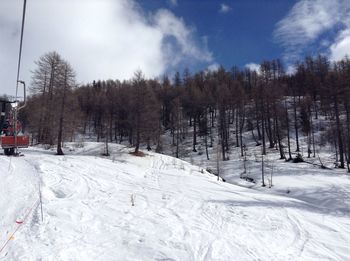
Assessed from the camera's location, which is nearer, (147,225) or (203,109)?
(147,225)

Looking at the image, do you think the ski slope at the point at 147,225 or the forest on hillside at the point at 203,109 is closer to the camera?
the ski slope at the point at 147,225

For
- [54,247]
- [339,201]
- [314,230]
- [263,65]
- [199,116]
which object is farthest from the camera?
[199,116]

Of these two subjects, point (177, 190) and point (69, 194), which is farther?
point (177, 190)

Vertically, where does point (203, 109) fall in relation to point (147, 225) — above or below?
above

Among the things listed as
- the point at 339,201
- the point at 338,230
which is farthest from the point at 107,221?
the point at 339,201

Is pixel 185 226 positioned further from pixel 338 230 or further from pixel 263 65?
pixel 263 65

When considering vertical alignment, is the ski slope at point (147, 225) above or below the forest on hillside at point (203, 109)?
below

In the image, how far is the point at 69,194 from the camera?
9695 millimetres

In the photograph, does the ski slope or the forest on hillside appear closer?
the ski slope

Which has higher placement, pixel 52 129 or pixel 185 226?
pixel 52 129

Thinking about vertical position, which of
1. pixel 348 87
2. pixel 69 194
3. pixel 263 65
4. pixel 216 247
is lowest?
pixel 216 247

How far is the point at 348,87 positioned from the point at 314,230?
2162cm

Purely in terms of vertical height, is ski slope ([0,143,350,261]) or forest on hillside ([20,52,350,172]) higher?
forest on hillside ([20,52,350,172])

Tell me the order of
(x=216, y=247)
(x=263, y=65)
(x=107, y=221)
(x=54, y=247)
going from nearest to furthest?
(x=54, y=247), (x=216, y=247), (x=107, y=221), (x=263, y=65)
